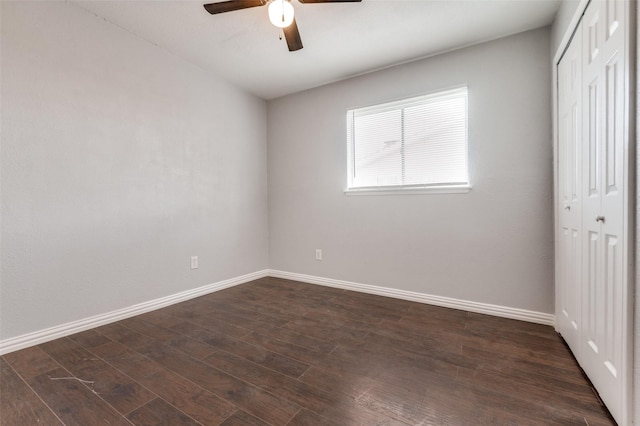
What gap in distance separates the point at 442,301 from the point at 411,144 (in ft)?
5.23

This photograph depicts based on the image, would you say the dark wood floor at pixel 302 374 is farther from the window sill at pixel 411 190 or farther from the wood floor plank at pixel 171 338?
the window sill at pixel 411 190

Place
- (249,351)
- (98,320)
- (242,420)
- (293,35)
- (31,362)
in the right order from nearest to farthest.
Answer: (242,420), (31,362), (249,351), (293,35), (98,320)

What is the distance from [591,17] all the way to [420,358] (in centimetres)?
209

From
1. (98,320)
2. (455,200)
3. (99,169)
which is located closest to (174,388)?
(98,320)

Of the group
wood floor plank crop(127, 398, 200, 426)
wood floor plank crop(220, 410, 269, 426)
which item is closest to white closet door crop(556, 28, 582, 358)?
wood floor plank crop(220, 410, 269, 426)

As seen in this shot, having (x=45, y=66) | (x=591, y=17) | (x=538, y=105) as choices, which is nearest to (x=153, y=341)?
(x=45, y=66)

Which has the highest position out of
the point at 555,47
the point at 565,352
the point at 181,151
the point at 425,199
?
the point at 555,47

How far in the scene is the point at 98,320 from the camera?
83.9 inches

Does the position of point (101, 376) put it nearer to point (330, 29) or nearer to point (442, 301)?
point (442, 301)

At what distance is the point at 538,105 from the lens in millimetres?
2182

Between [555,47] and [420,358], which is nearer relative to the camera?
[420,358]

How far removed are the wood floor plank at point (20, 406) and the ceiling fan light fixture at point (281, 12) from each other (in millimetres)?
2362

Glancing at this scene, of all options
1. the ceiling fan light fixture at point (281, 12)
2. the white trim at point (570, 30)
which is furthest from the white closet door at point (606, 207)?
the ceiling fan light fixture at point (281, 12)

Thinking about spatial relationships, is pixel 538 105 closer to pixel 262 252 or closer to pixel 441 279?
pixel 441 279
